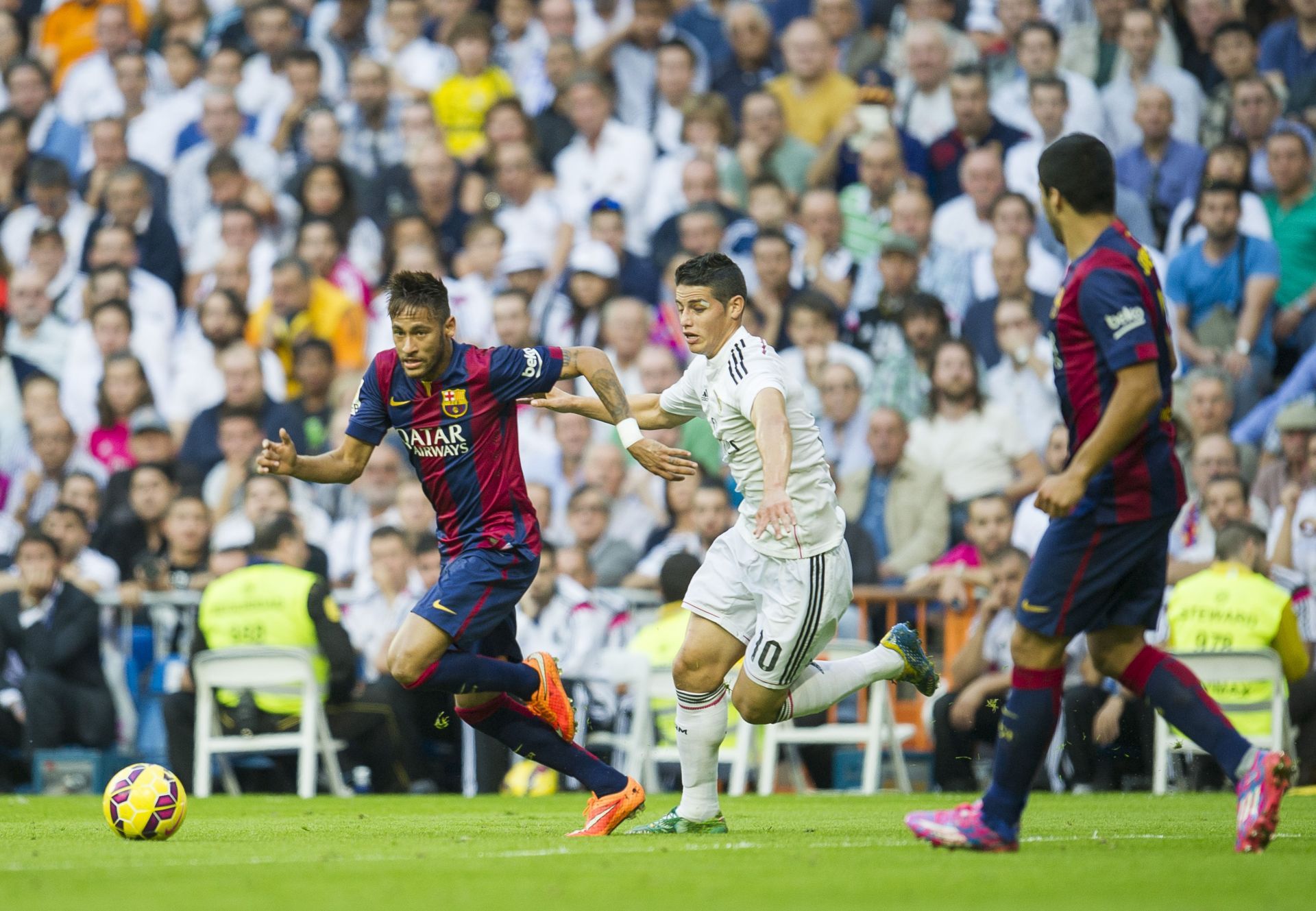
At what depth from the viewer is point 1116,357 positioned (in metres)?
6.37

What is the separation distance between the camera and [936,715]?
12.3 m

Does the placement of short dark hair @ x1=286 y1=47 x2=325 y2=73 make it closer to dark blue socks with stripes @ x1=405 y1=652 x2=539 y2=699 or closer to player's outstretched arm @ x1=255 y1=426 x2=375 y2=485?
player's outstretched arm @ x1=255 y1=426 x2=375 y2=485

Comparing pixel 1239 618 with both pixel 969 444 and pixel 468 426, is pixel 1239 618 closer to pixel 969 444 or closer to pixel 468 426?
pixel 969 444

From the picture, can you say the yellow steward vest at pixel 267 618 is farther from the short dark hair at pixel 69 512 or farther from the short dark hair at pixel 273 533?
the short dark hair at pixel 69 512

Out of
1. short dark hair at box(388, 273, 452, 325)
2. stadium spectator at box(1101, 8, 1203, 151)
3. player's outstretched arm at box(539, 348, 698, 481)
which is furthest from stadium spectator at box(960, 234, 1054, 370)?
short dark hair at box(388, 273, 452, 325)

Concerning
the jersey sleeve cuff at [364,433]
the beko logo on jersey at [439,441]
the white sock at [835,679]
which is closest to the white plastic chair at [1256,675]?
the white sock at [835,679]

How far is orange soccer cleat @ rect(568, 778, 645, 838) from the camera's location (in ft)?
26.2

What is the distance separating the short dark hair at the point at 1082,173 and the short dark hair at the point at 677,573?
599cm

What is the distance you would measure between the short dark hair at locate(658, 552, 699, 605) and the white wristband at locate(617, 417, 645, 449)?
3.91 metres

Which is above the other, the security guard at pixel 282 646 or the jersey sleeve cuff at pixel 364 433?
the jersey sleeve cuff at pixel 364 433

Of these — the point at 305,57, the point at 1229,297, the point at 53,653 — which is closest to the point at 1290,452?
the point at 1229,297

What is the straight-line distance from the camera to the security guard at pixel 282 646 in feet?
41.5

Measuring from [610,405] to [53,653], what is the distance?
21.7 ft

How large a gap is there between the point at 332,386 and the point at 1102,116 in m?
6.95
